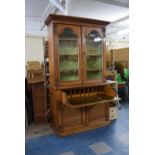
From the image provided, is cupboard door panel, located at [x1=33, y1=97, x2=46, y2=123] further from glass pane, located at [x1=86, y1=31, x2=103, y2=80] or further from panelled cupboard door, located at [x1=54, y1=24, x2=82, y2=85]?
glass pane, located at [x1=86, y1=31, x2=103, y2=80]

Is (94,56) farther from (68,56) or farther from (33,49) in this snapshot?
(33,49)

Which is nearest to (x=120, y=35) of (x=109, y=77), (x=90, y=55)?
(x=109, y=77)

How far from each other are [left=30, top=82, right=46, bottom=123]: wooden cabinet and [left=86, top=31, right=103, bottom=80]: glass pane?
1.18 meters

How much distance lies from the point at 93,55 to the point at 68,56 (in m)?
0.58

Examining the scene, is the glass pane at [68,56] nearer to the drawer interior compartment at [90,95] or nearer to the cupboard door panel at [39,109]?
the drawer interior compartment at [90,95]

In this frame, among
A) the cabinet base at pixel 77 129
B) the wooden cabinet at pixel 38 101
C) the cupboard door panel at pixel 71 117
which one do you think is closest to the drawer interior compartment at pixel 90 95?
the cupboard door panel at pixel 71 117

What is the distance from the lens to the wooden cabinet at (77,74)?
2.95 metres

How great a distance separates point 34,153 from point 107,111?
5.73 ft

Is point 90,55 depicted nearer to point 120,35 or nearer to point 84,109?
point 84,109

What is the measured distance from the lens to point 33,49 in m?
6.45

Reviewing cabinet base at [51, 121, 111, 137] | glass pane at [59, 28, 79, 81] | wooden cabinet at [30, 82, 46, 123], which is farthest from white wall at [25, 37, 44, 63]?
cabinet base at [51, 121, 111, 137]

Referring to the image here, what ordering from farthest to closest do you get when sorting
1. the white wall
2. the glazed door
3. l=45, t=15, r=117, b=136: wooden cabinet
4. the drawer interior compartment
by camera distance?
1. the white wall
2. the glazed door
3. the drawer interior compartment
4. l=45, t=15, r=117, b=136: wooden cabinet

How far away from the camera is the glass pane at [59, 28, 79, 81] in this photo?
10.2 feet
